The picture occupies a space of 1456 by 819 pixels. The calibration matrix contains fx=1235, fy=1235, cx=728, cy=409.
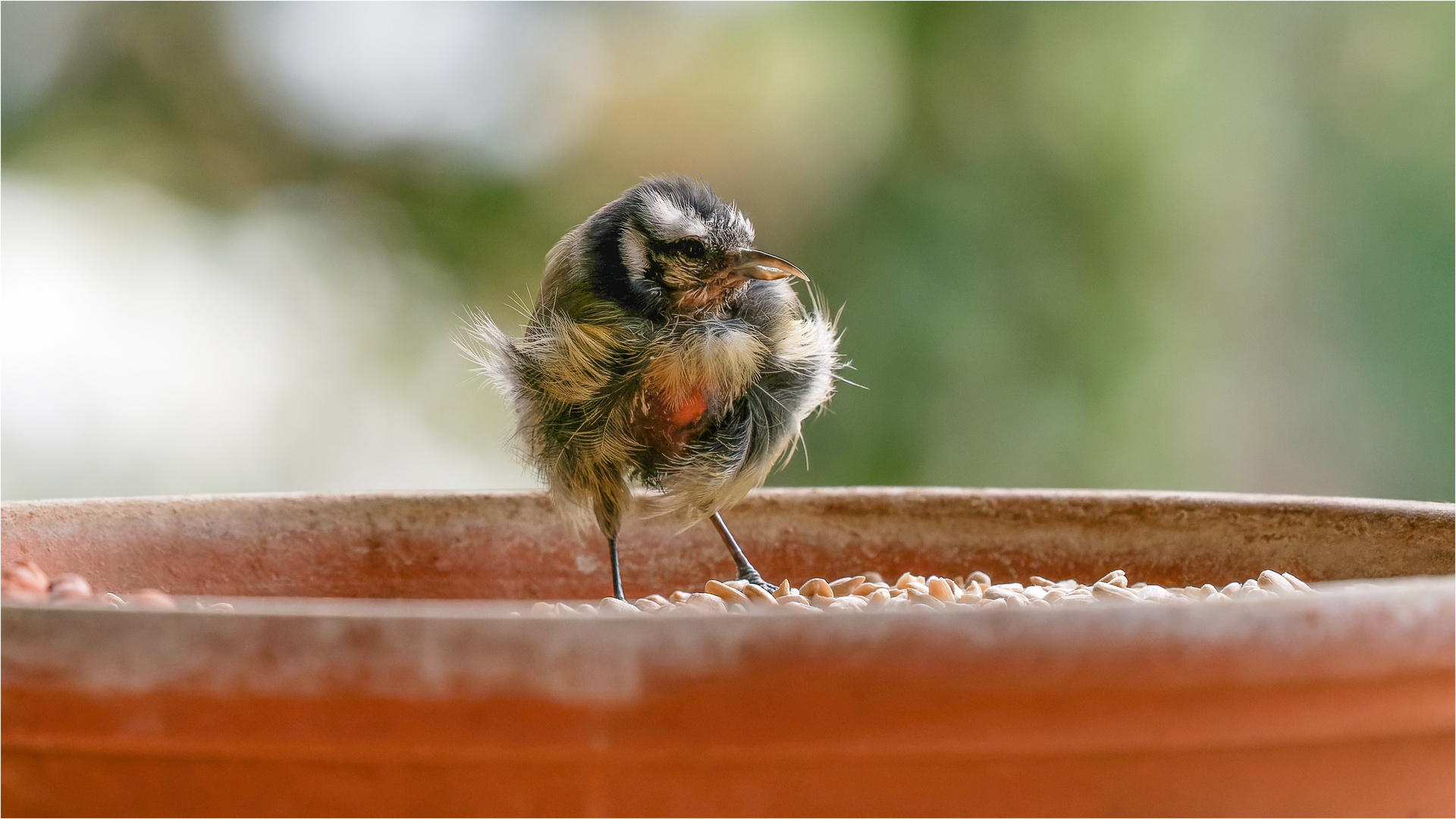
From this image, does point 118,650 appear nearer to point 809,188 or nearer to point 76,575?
point 76,575

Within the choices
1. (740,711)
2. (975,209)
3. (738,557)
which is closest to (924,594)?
(738,557)

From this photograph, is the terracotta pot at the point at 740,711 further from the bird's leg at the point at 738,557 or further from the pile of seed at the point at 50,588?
the bird's leg at the point at 738,557

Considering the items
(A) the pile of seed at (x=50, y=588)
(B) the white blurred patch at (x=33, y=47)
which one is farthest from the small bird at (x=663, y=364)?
(B) the white blurred patch at (x=33, y=47)

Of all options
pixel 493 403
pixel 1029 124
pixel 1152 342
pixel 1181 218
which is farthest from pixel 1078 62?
pixel 493 403

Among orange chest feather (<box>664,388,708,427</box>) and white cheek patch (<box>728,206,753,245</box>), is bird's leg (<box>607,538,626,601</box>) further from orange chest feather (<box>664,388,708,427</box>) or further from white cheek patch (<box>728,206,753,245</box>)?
white cheek patch (<box>728,206,753,245</box>)

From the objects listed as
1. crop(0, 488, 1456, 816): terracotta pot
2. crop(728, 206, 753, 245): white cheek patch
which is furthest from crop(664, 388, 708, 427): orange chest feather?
crop(0, 488, 1456, 816): terracotta pot
